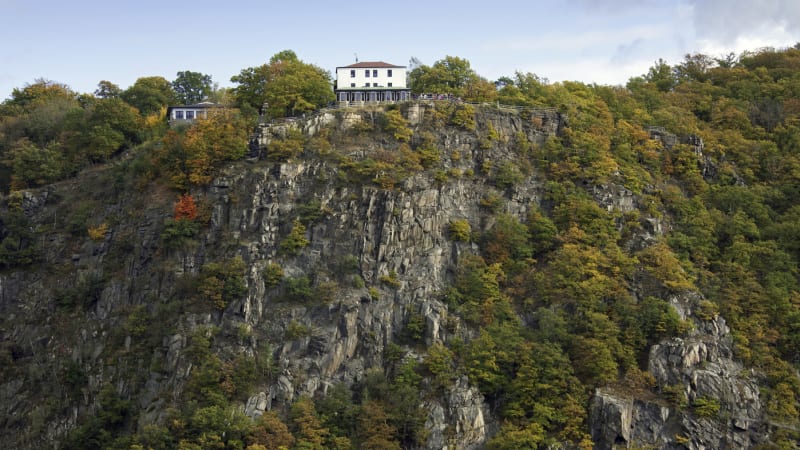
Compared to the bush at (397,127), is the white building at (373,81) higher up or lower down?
higher up

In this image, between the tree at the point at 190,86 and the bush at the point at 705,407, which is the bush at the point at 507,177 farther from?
the tree at the point at 190,86

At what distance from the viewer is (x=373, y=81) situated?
8556 centimetres

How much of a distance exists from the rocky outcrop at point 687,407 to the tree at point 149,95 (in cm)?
5464

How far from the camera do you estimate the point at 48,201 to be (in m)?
82.8

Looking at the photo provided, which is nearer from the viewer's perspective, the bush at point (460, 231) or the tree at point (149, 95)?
the bush at point (460, 231)

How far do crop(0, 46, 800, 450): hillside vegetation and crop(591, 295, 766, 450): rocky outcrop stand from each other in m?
0.47

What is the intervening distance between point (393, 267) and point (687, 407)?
72.3ft

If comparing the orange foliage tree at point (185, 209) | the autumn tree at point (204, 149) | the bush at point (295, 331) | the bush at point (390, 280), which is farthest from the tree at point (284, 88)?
the bush at point (295, 331)

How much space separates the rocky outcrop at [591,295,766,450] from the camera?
203 feet

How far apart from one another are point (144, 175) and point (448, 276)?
26.0m

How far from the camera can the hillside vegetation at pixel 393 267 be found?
208 feet

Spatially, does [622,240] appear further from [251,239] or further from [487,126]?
[251,239]

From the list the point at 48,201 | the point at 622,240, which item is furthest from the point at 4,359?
the point at 622,240

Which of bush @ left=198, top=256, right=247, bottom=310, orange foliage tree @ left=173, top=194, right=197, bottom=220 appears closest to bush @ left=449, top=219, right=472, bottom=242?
bush @ left=198, top=256, right=247, bottom=310
